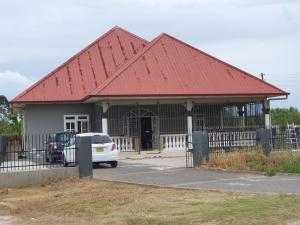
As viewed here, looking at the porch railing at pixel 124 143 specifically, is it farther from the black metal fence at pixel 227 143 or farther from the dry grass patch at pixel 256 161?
the dry grass patch at pixel 256 161

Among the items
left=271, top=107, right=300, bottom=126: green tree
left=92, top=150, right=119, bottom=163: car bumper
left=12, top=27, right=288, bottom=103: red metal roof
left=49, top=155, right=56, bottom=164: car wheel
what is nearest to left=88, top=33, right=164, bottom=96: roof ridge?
left=12, top=27, right=288, bottom=103: red metal roof

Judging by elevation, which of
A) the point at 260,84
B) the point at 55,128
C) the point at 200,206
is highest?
the point at 260,84

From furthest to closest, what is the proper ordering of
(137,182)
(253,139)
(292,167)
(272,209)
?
(253,139) → (292,167) → (137,182) → (272,209)

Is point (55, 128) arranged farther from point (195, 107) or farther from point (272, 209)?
point (272, 209)

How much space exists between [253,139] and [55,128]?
642 inches

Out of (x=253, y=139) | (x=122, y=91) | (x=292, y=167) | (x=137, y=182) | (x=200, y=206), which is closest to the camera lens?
(x=200, y=206)

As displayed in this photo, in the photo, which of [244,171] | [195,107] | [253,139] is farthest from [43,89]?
[244,171]

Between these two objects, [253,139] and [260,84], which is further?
[260,84]

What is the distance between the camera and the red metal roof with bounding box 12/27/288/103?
34750 mm

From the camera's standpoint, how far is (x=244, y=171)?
20.7 m

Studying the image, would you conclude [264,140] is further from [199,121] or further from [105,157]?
[199,121]

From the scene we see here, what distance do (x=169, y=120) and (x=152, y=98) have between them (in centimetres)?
323

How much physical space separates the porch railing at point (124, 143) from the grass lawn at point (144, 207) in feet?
54.3

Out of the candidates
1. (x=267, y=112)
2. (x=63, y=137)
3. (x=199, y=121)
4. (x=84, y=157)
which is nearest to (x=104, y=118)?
(x=63, y=137)
